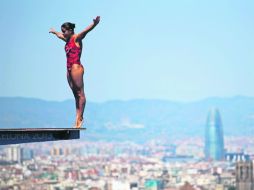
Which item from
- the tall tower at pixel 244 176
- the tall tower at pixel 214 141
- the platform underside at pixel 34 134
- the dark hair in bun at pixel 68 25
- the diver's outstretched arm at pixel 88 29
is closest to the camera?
the platform underside at pixel 34 134

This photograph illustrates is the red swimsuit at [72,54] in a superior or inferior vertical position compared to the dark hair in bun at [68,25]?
inferior

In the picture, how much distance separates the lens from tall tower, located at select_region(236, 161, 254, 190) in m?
106

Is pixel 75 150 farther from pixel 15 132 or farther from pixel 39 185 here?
pixel 15 132

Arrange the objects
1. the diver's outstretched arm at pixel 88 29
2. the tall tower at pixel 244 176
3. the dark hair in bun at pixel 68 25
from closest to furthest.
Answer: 1. the diver's outstretched arm at pixel 88 29
2. the dark hair in bun at pixel 68 25
3. the tall tower at pixel 244 176

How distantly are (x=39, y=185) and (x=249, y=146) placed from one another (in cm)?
7487

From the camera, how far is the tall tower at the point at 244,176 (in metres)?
106

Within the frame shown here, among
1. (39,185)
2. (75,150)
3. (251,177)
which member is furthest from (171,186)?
(75,150)

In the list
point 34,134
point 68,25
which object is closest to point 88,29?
point 68,25

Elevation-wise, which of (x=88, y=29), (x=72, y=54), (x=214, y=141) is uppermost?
(x=214, y=141)

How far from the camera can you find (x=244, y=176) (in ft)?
350

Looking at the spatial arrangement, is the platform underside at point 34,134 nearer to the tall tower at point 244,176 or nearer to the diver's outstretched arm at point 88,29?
the diver's outstretched arm at point 88,29

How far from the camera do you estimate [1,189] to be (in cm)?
10312

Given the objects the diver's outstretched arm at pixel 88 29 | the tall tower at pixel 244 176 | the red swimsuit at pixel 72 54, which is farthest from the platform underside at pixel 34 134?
the tall tower at pixel 244 176

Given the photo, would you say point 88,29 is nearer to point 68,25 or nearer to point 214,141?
point 68,25
